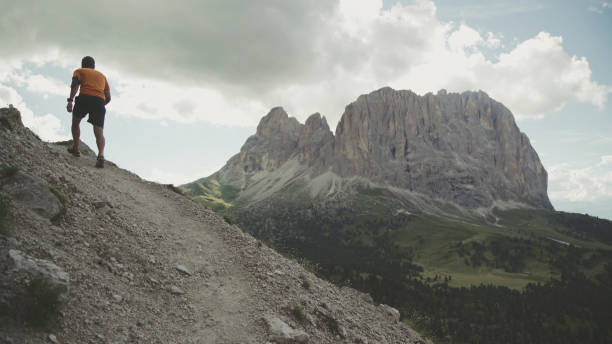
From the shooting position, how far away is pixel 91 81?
50.3 ft

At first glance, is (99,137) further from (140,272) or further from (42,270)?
(42,270)

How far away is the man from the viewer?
49.4ft

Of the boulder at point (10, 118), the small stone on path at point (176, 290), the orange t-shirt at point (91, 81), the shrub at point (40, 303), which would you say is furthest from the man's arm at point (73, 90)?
the shrub at point (40, 303)

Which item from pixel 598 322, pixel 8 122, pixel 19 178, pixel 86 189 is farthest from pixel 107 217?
pixel 598 322

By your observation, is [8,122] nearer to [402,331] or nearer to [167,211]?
[167,211]

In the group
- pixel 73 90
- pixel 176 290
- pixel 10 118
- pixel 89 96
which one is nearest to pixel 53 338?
pixel 176 290

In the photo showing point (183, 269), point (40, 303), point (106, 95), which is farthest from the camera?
point (106, 95)

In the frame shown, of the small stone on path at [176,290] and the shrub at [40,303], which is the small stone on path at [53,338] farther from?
the small stone on path at [176,290]

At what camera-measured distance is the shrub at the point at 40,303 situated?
6395mm

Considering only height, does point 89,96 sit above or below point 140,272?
above

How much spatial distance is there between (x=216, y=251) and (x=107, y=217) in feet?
15.4

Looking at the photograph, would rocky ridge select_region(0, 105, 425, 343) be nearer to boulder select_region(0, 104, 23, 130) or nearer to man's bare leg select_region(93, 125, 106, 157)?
boulder select_region(0, 104, 23, 130)

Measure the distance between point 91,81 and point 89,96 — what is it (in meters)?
0.74

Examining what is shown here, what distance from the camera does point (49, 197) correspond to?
10.2 meters
